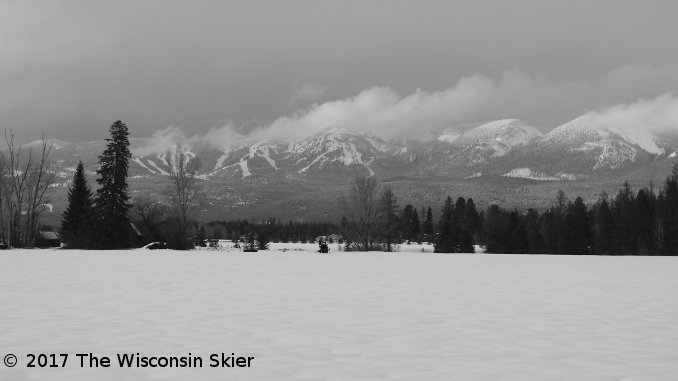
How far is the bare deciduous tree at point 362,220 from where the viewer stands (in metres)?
72.6

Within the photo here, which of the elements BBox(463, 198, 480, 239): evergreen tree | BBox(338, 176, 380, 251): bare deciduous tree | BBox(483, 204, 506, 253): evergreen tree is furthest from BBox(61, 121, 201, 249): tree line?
BBox(463, 198, 480, 239): evergreen tree

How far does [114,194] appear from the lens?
60.0m

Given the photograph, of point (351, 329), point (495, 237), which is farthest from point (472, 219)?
point (351, 329)

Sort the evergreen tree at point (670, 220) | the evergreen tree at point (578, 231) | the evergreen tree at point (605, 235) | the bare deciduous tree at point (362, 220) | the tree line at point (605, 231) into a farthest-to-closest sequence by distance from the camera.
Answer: the evergreen tree at point (605, 235)
the evergreen tree at point (578, 231)
the tree line at point (605, 231)
the evergreen tree at point (670, 220)
the bare deciduous tree at point (362, 220)

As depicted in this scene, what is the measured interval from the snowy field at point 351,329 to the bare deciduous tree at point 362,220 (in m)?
54.9

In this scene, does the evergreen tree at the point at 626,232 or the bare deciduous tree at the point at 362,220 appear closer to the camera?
the bare deciduous tree at the point at 362,220

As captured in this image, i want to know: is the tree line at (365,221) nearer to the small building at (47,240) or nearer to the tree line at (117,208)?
the tree line at (117,208)

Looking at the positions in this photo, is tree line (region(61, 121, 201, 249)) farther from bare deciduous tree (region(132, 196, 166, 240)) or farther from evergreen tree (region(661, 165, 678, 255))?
evergreen tree (region(661, 165, 678, 255))

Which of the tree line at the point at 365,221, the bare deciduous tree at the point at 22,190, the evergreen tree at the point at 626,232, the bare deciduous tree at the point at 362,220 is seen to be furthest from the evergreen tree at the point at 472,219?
the bare deciduous tree at the point at 22,190

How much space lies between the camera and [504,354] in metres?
7.82

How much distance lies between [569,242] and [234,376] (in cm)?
10096

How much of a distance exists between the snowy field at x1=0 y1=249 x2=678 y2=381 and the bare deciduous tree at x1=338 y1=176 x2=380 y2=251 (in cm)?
5492

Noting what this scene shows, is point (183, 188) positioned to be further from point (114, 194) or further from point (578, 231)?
point (578, 231)

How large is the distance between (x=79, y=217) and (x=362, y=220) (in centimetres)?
3413
